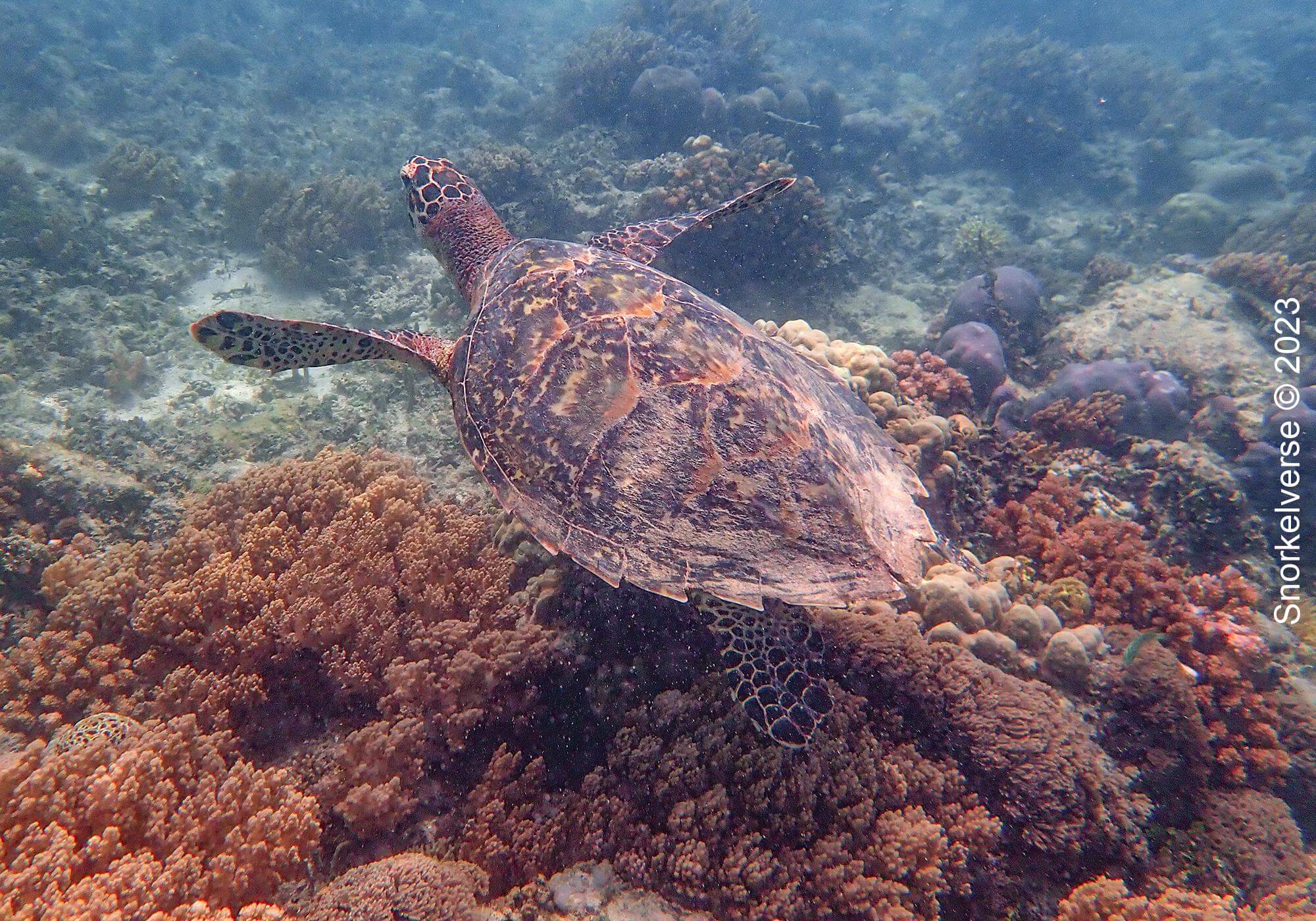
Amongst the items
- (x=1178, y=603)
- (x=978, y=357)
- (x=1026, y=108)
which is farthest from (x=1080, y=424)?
(x=1026, y=108)

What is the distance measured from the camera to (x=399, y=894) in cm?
192

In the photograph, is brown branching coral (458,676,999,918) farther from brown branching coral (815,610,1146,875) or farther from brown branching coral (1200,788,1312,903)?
brown branching coral (1200,788,1312,903)

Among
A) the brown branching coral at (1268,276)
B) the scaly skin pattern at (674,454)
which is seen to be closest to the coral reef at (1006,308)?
the brown branching coral at (1268,276)

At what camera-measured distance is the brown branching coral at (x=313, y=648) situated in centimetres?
260

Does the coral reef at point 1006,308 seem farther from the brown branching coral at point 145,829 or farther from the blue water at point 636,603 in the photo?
the brown branching coral at point 145,829

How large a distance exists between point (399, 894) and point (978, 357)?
745cm

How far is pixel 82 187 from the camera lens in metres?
10.4

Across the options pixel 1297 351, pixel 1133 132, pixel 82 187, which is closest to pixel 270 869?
pixel 1297 351

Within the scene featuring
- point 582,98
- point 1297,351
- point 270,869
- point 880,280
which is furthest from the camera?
point 582,98

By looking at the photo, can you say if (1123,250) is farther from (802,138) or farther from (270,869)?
(270,869)

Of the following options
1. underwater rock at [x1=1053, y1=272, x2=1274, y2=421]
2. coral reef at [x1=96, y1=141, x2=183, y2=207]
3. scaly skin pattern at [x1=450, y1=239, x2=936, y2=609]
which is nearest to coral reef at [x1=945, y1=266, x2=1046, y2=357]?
underwater rock at [x1=1053, y1=272, x2=1274, y2=421]

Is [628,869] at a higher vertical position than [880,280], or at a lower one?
lower

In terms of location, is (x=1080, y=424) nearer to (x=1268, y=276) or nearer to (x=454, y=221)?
(x=454, y=221)

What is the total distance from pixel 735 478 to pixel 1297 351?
10257mm
